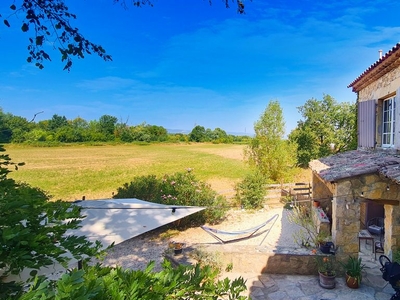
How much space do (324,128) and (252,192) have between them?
41.2 feet

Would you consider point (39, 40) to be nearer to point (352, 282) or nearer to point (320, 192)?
point (352, 282)

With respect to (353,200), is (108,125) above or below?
above

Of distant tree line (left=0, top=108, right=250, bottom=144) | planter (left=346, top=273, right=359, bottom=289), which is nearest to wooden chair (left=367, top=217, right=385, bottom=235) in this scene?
planter (left=346, top=273, right=359, bottom=289)

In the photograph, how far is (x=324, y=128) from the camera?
70.7ft

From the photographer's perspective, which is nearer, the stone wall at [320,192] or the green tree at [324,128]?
the stone wall at [320,192]

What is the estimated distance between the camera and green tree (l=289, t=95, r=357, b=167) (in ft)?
70.7

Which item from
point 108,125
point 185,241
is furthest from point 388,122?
point 108,125

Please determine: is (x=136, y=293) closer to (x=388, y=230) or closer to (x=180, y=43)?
(x=388, y=230)

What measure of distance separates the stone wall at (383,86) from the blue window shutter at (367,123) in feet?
1.03

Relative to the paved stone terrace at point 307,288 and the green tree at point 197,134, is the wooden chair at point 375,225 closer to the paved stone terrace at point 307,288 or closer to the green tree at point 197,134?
the paved stone terrace at point 307,288

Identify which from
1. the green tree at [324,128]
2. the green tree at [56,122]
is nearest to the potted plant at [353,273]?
the green tree at [324,128]

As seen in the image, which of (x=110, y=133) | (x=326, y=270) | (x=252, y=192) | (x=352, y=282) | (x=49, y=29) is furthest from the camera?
(x=110, y=133)

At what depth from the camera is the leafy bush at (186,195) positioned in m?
10.8

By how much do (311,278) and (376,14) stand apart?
1031cm
